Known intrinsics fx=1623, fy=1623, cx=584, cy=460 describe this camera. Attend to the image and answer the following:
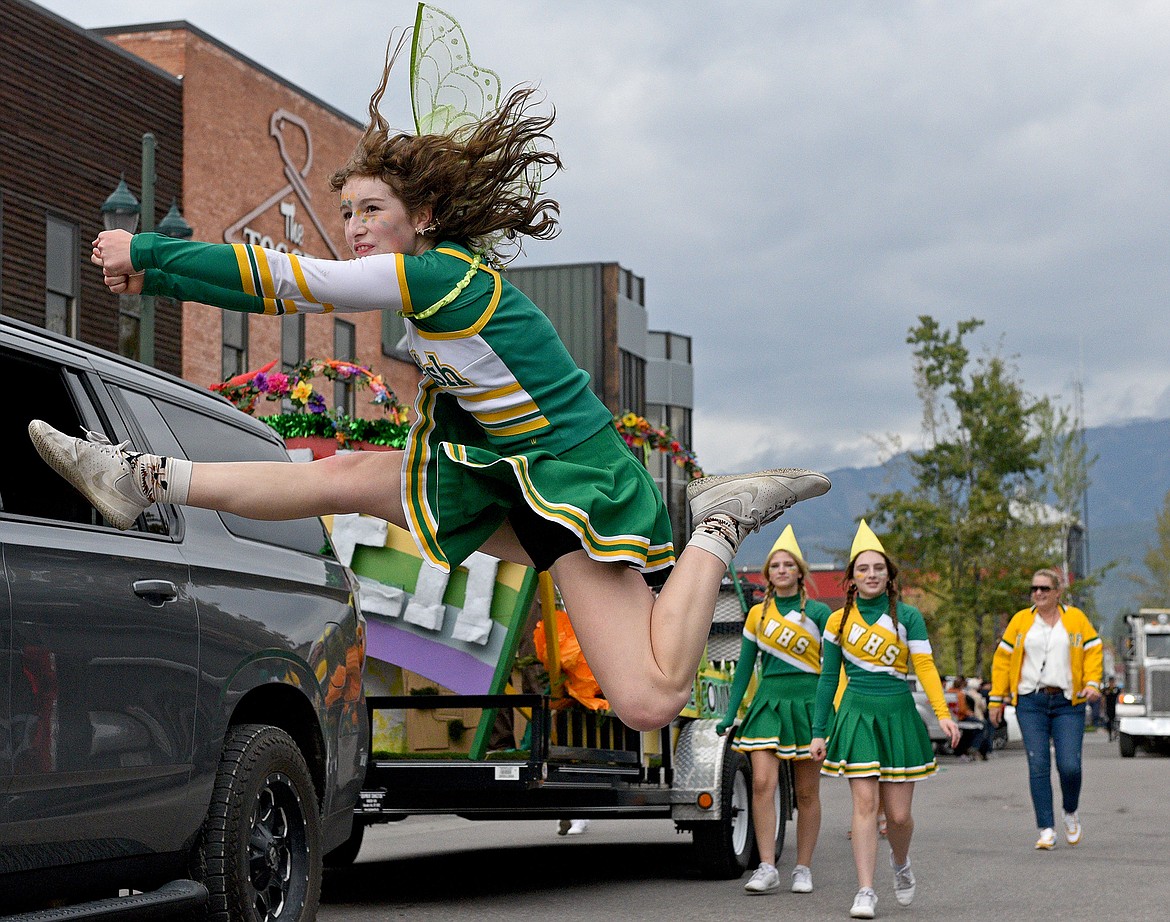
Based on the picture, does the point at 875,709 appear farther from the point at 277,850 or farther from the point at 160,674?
the point at 160,674

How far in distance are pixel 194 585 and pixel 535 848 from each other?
748cm

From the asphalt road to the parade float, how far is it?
1.57ft

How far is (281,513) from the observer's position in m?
4.13

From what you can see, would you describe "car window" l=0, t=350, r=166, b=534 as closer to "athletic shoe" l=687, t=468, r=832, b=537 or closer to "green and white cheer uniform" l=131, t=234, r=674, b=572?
"green and white cheer uniform" l=131, t=234, r=674, b=572

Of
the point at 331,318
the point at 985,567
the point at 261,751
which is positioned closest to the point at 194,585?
the point at 261,751

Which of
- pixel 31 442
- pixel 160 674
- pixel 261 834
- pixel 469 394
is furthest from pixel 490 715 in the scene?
pixel 469 394

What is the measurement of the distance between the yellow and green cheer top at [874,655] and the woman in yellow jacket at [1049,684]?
3.15 m

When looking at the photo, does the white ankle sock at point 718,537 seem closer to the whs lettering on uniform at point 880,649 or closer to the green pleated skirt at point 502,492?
the green pleated skirt at point 502,492

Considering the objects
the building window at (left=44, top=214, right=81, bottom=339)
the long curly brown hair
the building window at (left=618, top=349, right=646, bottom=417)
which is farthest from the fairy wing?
the building window at (left=618, top=349, right=646, bottom=417)

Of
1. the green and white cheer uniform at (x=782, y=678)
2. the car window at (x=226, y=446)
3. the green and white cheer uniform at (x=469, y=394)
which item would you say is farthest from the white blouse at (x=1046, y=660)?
the green and white cheer uniform at (x=469, y=394)

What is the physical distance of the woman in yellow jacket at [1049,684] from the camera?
12125mm

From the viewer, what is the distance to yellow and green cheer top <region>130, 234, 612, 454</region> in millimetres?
3758

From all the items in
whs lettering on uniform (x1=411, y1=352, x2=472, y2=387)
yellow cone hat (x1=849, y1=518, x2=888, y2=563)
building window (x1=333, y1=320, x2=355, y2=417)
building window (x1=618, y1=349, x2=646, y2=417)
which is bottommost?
yellow cone hat (x1=849, y1=518, x2=888, y2=563)

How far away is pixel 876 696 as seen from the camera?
9062 millimetres
